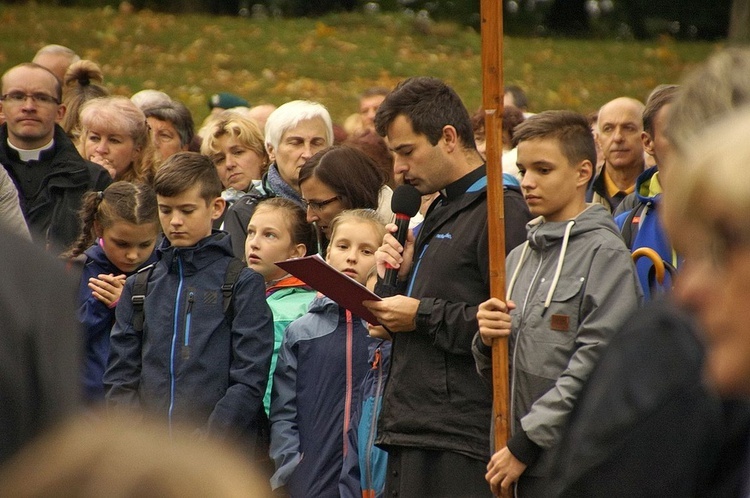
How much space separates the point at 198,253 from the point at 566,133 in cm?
184

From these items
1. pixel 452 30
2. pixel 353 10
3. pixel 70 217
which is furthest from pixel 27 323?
pixel 353 10

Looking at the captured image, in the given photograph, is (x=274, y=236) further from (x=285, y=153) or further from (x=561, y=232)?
(x=561, y=232)

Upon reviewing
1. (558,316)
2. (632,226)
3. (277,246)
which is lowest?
(277,246)

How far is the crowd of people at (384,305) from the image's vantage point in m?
1.62

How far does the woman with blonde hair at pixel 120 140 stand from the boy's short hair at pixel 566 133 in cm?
329

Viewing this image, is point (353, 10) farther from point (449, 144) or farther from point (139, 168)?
point (449, 144)

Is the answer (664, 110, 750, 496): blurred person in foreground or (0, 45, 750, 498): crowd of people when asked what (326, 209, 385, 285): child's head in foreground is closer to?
(0, 45, 750, 498): crowd of people

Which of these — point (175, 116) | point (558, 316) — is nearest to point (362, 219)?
point (558, 316)

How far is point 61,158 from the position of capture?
724cm

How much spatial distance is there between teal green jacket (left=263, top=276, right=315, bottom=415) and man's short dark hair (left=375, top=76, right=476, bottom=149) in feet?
3.82

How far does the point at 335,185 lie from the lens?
5977 mm

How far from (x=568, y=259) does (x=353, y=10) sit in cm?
2604

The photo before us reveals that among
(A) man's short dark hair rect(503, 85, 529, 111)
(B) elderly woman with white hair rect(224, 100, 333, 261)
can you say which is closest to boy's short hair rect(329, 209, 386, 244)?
(B) elderly woman with white hair rect(224, 100, 333, 261)

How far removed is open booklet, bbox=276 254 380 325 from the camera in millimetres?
4832
